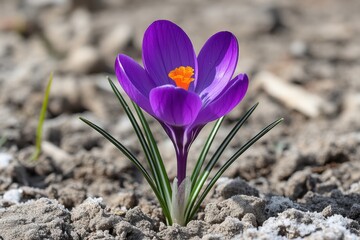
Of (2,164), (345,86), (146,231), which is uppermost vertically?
(345,86)

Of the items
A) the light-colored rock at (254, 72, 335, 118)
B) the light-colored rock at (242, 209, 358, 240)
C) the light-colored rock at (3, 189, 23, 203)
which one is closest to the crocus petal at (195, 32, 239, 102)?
the light-colored rock at (242, 209, 358, 240)

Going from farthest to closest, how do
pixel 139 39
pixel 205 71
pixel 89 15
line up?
pixel 89 15, pixel 139 39, pixel 205 71

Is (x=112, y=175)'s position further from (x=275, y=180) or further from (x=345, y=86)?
(x=345, y=86)

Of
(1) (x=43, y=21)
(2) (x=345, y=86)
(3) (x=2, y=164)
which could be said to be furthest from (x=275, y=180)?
(1) (x=43, y=21)

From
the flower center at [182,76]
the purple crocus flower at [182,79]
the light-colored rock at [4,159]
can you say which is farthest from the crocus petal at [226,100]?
the light-colored rock at [4,159]

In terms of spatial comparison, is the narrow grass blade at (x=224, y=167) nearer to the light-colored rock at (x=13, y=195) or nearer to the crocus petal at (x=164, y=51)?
the crocus petal at (x=164, y=51)

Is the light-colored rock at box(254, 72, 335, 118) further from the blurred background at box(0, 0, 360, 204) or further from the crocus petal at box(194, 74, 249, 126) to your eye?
the crocus petal at box(194, 74, 249, 126)

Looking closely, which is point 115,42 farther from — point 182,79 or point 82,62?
point 182,79

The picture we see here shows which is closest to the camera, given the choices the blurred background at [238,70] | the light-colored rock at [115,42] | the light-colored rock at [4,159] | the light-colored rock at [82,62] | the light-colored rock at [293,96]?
the light-colored rock at [4,159]
